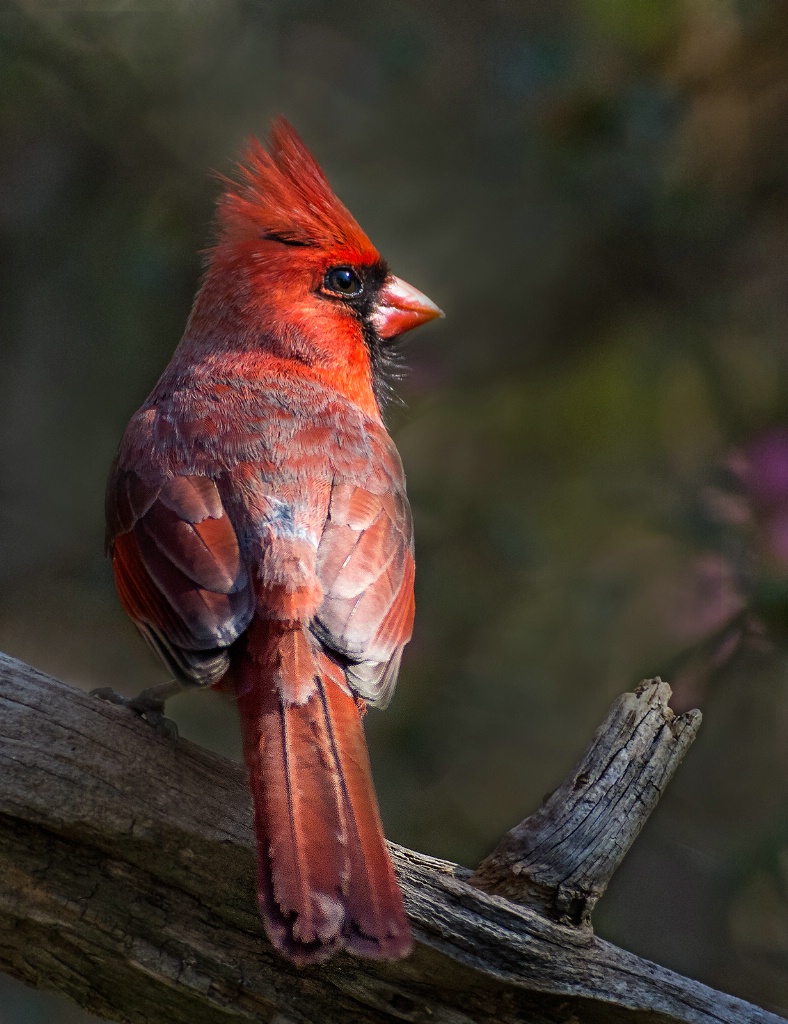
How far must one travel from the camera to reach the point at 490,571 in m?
4.18

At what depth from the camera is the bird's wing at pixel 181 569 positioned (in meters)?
2.16

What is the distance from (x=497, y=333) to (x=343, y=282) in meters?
1.30

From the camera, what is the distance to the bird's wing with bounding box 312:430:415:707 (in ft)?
7.26

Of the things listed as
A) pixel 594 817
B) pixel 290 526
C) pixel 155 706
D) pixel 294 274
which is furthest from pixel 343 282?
pixel 594 817

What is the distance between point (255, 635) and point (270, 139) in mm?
1602

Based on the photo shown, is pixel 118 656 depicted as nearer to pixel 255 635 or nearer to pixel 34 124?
pixel 34 124

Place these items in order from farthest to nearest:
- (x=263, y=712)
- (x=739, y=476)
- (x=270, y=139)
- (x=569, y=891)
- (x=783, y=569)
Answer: (x=739, y=476)
(x=783, y=569)
(x=270, y=139)
(x=569, y=891)
(x=263, y=712)

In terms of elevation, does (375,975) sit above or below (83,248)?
below

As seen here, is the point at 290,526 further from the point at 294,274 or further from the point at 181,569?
the point at 294,274

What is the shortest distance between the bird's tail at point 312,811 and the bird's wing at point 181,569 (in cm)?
8

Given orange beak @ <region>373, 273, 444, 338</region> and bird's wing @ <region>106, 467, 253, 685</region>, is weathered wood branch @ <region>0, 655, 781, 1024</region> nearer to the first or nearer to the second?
bird's wing @ <region>106, 467, 253, 685</region>

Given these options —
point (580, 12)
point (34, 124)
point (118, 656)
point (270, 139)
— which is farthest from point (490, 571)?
point (34, 124)

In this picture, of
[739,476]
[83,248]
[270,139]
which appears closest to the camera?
[270,139]

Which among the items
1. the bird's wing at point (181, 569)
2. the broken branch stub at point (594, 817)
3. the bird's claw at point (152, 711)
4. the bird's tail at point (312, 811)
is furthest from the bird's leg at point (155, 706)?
the broken branch stub at point (594, 817)
